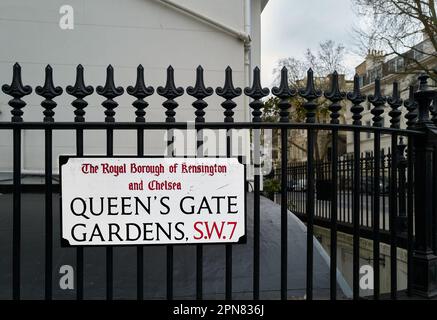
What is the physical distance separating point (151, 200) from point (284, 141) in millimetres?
934

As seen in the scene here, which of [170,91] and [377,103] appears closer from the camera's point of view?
[170,91]

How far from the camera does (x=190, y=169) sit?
6.73 feet

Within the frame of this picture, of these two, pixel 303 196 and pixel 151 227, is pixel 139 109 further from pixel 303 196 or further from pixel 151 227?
pixel 303 196

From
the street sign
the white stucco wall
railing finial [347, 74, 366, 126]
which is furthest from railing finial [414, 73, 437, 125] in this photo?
the white stucco wall

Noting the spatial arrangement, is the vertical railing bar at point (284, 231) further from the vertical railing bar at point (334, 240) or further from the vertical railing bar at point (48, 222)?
the vertical railing bar at point (48, 222)

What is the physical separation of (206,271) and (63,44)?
4158 millimetres

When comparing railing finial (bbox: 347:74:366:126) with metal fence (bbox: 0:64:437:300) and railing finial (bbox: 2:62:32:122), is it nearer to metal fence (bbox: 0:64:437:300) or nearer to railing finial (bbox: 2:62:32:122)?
metal fence (bbox: 0:64:437:300)

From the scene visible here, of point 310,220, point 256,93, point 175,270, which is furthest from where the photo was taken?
point 175,270

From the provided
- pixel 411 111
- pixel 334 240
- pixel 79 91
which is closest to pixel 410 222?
pixel 334 240

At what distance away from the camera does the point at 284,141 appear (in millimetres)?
2203

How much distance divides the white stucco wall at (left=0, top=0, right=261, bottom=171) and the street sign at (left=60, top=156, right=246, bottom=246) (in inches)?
119

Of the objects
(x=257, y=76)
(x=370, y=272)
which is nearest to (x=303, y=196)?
(x=370, y=272)

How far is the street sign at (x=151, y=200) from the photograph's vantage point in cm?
200

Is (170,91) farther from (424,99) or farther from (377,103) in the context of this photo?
(424,99)
